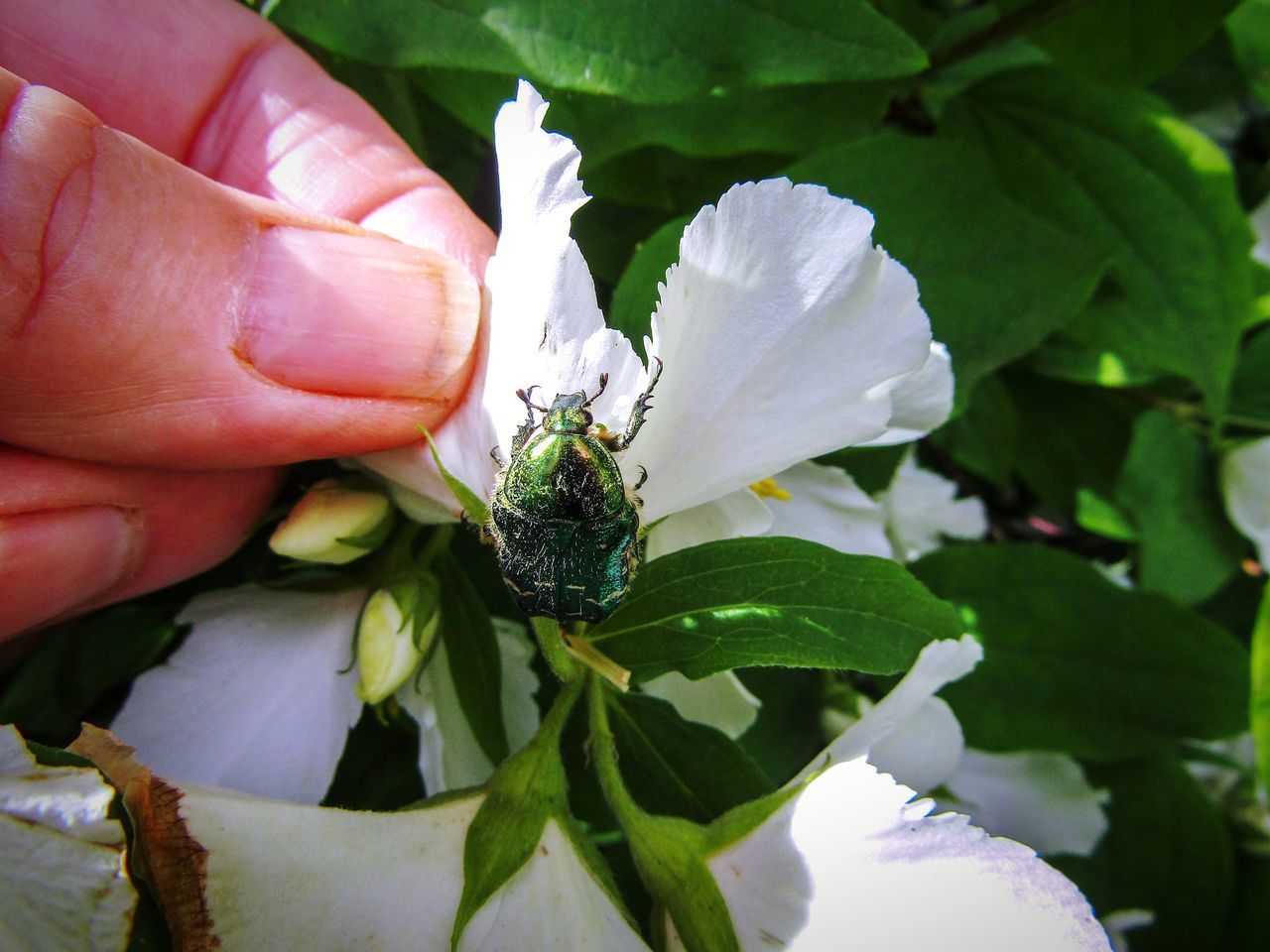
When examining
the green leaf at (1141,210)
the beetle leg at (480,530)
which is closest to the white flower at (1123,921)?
the green leaf at (1141,210)

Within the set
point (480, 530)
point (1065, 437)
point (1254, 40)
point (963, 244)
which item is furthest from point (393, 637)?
point (1254, 40)

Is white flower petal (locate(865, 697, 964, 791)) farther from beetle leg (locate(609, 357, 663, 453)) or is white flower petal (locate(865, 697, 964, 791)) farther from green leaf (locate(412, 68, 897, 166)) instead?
green leaf (locate(412, 68, 897, 166))

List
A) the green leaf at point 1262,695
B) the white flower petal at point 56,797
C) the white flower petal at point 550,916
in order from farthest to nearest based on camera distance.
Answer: the green leaf at point 1262,695
the white flower petal at point 550,916
the white flower petal at point 56,797

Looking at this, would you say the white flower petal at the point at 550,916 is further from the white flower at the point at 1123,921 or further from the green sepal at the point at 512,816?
the white flower at the point at 1123,921

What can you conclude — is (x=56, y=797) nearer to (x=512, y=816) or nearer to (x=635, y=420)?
(x=512, y=816)

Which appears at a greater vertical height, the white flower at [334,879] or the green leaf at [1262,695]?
the white flower at [334,879]

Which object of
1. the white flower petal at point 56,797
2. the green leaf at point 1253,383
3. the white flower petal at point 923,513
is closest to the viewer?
the white flower petal at point 56,797

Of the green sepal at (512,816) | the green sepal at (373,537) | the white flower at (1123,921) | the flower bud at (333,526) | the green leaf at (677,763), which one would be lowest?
the white flower at (1123,921)
